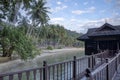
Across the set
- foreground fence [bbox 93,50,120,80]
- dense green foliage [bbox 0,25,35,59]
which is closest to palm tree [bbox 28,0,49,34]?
dense green foliage [bbox 0,25,35,59]

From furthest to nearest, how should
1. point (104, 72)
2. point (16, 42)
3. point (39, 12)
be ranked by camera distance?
point (39, 12)
point (16, 42)
point (104, 72)

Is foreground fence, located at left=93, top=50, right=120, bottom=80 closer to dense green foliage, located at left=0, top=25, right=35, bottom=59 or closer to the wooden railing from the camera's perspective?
the wooden railing

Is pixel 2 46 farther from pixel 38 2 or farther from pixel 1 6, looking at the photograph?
pixel 38 2

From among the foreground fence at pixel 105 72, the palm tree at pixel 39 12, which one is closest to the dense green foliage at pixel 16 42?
the palm tree at pixel 39 12

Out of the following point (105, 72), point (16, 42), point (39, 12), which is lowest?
point (105, 72)

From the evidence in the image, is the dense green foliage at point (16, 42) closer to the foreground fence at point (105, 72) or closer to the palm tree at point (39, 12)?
the palm tree at point (39, 12)

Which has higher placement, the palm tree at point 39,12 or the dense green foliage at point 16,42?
the palm tree at point 39,12

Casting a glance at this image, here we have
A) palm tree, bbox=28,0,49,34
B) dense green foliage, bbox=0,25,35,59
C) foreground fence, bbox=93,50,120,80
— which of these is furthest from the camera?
palm tree, bbox=28,0,49,34

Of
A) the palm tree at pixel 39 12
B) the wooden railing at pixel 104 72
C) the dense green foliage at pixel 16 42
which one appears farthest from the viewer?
the palm tree at pixel 39 12

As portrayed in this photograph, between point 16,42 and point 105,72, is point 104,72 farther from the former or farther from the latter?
point 16,42

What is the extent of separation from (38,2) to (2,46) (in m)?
15.1

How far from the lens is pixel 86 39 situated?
23.2 meters

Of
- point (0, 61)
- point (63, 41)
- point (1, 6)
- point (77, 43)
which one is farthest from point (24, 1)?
point (77, 43)

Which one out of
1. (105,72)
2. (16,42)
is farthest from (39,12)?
(105,72)
